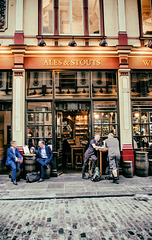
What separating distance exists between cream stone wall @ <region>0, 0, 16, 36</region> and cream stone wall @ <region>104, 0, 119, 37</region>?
4489mm

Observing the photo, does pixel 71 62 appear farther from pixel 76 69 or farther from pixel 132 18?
pixel 132 18

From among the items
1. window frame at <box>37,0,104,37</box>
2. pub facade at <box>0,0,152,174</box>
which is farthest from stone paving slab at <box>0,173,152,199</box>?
window frame at <box>37,0,104,37</box>

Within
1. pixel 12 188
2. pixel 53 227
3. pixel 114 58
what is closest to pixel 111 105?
pixel 114 58

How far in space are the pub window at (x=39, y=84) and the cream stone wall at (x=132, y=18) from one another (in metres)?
4.50

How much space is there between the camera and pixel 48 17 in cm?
909

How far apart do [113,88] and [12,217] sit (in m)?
6.88

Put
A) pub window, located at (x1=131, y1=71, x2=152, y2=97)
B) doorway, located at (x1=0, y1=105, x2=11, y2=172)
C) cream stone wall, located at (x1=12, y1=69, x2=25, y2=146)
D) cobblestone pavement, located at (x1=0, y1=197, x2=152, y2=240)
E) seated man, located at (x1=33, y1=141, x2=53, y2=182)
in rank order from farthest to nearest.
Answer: doorway, located at (x1=0, y1=105, x2=11, y2=172) → pub window, located at (x1=131, y1=71, x2=152, y2=97) → cream stone wall, located at (x1=12, y1=69, x2=25, y2=146) → seated man, located at (x1=33, y1=141, x2=53, y2=182) → cobblestone pavement, located at (x1=0, y1=197, x2=152, y2=240)

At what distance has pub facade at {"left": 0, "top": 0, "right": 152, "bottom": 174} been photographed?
8.55 metres

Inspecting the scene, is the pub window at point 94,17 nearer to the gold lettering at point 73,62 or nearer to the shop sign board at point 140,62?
the gold lettering at point 73,62

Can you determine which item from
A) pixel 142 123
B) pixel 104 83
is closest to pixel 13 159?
pixel 104 83

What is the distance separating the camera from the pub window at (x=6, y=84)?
343 inches

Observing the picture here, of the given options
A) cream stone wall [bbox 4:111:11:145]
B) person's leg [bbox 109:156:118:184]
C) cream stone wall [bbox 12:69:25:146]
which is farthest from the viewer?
cream stone wall [bbox 4:111:11:145]

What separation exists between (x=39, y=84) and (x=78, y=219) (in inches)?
250

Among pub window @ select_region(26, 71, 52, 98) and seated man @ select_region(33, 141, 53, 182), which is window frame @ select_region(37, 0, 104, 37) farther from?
seated man @ select_region(33, 141, 53, 182)
